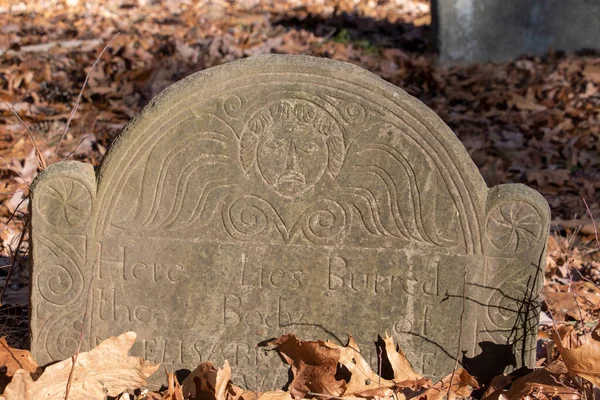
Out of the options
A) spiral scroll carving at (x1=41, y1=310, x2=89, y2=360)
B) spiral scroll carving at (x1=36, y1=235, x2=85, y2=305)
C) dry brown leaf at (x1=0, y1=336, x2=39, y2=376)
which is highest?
spiral scroll carving at (x1=36, y1=235, x2=85, y2=305)

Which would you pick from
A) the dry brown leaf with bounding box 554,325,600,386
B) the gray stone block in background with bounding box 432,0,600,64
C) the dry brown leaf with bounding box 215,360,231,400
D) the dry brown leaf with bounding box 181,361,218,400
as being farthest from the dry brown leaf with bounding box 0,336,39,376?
the gray stone block in background with bounding box 432,0,600,64

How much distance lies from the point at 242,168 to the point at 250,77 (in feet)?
1.27

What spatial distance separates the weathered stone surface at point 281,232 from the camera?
324cm

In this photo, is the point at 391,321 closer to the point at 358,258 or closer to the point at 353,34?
the point at 358,258

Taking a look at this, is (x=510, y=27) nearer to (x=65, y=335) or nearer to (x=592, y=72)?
(x=592, y=72)

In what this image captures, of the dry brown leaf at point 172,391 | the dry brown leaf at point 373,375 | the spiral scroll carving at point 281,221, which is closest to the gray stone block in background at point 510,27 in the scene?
the spiral scroll carving at point 281,221

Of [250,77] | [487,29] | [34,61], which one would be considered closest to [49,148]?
[34,61]

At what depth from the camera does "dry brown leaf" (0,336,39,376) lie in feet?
10.8

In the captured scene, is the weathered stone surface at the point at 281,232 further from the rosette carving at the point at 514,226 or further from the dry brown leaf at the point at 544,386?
the dry brown leaf at the point at 544,386

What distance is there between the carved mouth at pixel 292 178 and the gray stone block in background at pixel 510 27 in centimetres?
598

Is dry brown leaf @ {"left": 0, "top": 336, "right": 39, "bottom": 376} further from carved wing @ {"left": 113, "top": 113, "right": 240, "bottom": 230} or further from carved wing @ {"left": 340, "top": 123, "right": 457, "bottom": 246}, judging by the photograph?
carved wing @ {"left": 340, "top": 123, "right": 457, "bottom": 246}

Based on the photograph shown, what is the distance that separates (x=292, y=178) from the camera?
10.9 ft

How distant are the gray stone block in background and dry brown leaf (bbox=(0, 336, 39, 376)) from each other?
6.61m

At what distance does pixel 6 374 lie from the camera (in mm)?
3301
